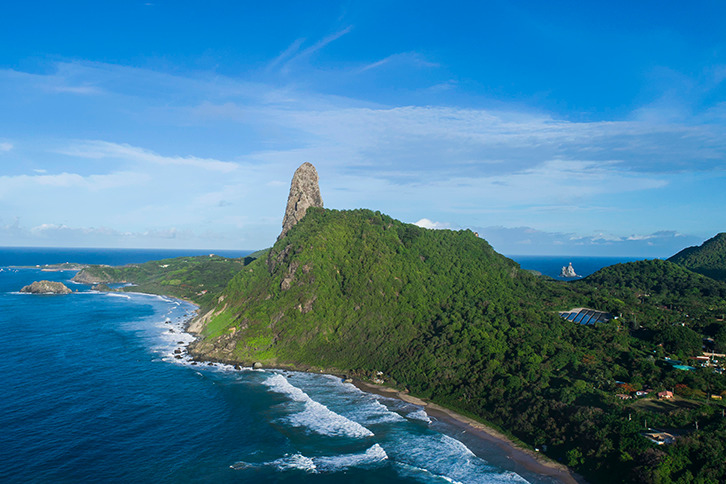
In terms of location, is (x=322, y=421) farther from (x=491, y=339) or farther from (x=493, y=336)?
(x=493, y=336)

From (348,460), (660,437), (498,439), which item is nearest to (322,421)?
(348,460)

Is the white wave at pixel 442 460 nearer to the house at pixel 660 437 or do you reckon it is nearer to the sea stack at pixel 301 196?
the house at pixel 660 437

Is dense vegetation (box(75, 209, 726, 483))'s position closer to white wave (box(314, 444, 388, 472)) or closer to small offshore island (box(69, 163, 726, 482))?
small offshore island (box(69, 163, 726, 482))

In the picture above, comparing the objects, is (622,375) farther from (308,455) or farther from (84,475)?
(84,475)

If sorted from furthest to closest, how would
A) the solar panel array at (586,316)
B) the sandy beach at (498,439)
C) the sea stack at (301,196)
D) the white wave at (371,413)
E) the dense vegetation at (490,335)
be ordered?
the sea stack at (301,196), the solar panel array at (586,316), the white wave at (371,413), the dense vegetation at (490,335), the sandy beach at (498,439)

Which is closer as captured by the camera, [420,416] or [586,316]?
[420,416]

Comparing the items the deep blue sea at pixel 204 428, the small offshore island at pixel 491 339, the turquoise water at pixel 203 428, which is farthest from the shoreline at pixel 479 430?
the deep blue sea at pixel 204 428

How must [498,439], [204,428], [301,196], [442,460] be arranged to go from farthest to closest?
1. [301,196]
2. [204,428]
3. [498,439]
4. [442,460]
